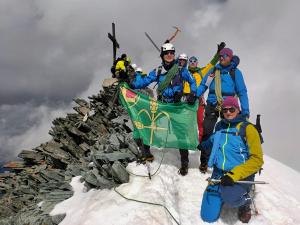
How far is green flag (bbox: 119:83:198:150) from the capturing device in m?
10.9

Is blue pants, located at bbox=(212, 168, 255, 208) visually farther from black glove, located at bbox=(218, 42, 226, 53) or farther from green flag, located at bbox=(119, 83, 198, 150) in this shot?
black glove, located at bbox=(218, 42, 226, 53)

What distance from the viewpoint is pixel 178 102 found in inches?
436

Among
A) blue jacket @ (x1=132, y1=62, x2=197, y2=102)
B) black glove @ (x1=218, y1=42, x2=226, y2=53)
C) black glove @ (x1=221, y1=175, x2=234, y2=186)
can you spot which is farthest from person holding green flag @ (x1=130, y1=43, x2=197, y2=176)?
black glove @ (x1=221, y1=175, x2=234, y2=186)

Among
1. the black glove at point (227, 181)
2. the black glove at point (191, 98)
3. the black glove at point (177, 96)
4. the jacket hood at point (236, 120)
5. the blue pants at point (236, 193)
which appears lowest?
the blue pants at point (236, 193)

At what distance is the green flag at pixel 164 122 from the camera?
1089cm

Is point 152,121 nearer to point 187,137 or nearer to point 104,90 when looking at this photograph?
point 187,137

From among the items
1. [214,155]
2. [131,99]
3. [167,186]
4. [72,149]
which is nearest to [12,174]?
[72,149]

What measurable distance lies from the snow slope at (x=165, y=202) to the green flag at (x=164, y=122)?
92cm

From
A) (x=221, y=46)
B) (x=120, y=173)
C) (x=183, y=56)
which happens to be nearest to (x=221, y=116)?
(x=221, y=46)

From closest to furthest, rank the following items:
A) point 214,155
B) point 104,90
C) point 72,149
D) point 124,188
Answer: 1. point 214,155
2. point 124,188
3. point 72,149
4. point 104,90

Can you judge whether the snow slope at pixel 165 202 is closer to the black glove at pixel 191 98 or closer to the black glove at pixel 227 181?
the black glove at pixel 227 181

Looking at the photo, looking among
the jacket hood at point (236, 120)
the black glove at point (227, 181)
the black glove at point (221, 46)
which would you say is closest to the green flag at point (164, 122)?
the black glove at point (221, 46)

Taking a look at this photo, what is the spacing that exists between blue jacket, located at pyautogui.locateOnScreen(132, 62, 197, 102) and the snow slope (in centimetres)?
238

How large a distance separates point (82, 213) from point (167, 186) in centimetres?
257
